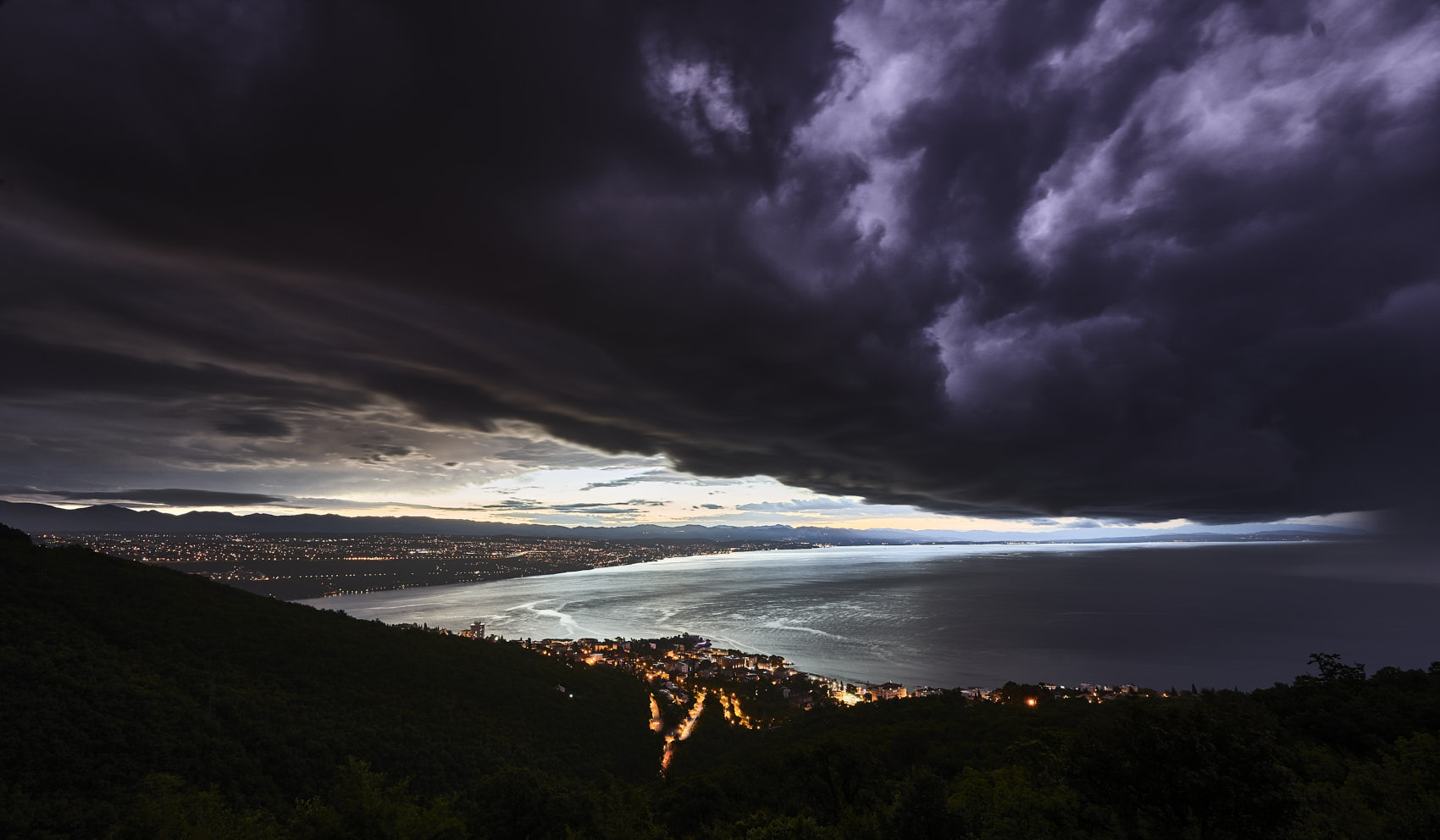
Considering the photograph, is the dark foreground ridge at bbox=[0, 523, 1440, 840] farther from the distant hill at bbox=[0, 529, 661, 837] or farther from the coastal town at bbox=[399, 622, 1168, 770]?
the coastal town at bbox=[399, 622, 1168, 770]

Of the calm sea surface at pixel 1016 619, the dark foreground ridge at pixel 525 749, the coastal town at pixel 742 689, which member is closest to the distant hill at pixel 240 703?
the dark foreground ridge at pixel 525 749

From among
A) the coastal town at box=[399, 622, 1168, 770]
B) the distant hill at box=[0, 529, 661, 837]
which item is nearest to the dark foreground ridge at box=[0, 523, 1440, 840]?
the distant hill at box=[0, 529, 661, 837]

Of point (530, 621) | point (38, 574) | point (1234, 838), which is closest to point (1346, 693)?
point (1234, 838)

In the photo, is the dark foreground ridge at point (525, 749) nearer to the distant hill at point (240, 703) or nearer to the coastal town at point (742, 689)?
the distant hill at point (240, 703)

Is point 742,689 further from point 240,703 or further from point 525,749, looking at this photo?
point 240,703

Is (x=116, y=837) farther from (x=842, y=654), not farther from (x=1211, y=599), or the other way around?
(x=1211, y=599)
